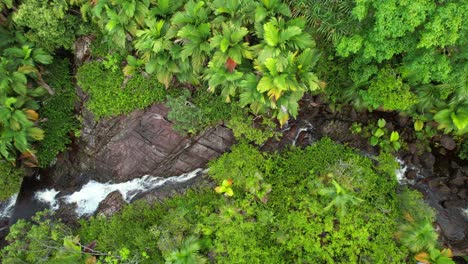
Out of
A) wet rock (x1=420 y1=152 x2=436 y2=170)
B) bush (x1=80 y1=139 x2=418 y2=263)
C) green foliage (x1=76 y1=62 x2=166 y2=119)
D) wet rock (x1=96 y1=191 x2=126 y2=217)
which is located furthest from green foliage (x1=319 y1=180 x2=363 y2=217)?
wet rock (x1=96 y1=191 x2=126 y2=217)

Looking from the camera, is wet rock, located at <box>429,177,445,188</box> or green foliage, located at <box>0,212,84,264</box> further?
wet rock, located at <box>429,177,445,188</box>

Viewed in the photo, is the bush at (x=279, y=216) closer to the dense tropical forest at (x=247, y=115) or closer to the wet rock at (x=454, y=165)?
the dense tropical forest at (x=247, y=115)

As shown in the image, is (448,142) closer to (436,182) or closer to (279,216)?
(436,182)

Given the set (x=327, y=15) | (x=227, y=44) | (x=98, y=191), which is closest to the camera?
(x=227, y=44)

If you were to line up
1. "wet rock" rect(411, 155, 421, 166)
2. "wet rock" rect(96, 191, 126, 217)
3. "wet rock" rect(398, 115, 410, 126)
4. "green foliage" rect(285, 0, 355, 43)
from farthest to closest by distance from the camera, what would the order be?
"wet rock" rect(96, 191, 126, 217), "wet rock" rect(411, 155, 421, 166), "wet rock" rect(398, 115, 410, 126), "green foliage" rect(285, 0, 355, 43)

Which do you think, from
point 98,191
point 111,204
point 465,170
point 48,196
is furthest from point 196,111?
point 465,170

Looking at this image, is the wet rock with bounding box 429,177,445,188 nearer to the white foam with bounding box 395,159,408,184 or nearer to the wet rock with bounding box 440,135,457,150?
the white foam with bounding box 395,159,408,184
